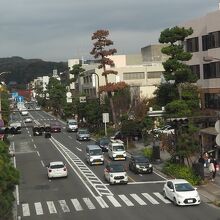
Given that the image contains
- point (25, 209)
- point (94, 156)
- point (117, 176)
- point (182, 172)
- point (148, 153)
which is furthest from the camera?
point (148, 153)

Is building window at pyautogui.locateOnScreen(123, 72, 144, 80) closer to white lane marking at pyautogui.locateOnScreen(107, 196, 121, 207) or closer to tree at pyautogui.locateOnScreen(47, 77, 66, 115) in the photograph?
tree at pyautogui.locateOnScreen(47, 77, 66, 115)

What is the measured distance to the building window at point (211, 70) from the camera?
5769cm

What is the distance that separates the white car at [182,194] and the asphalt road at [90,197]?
0.43 m

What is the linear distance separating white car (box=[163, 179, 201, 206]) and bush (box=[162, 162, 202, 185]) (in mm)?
6540

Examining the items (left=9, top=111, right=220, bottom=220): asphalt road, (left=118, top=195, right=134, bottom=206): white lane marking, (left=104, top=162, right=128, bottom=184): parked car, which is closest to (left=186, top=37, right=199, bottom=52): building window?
(left=9, top=111, right=220, bottom=220): asphalt road

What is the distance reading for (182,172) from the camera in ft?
137

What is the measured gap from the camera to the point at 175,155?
44.0 metres

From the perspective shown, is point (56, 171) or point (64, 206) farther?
point (56, 171)

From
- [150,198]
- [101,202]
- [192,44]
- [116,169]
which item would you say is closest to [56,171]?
[116,169]

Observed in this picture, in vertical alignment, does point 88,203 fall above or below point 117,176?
below

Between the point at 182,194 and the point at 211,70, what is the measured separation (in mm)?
29885

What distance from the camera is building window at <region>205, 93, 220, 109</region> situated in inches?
2285

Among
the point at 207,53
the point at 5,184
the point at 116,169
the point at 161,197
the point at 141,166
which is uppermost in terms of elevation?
the point at 207,53

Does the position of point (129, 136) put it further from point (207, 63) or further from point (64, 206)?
point (64, 206)
